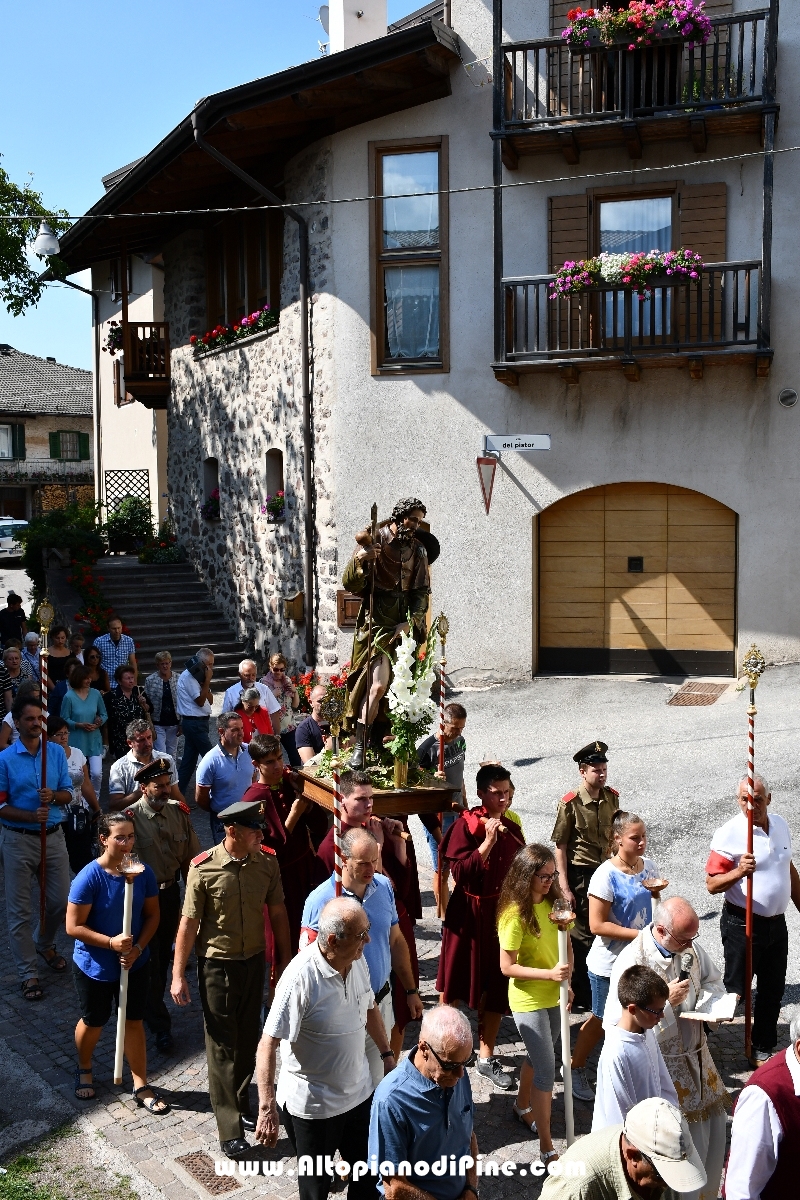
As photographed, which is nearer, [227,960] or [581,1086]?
[227,960]

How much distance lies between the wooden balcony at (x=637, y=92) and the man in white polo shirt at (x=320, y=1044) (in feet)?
42.6

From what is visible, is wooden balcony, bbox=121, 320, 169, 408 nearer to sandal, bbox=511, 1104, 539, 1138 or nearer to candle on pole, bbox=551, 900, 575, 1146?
sandal, bbox=511, 1104, 539, 1138

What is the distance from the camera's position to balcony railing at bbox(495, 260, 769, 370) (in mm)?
14820

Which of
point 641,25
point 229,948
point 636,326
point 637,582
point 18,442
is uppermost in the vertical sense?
point 641,25

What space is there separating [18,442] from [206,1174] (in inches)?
1944

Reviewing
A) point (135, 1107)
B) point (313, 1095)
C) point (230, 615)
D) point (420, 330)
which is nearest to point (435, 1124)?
point (313, 1095)

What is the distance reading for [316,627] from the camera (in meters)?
17.6

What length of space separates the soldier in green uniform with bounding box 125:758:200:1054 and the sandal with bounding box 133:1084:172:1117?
608 mm

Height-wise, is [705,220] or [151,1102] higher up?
[705,220]

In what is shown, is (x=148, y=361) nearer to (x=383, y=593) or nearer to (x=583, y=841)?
(x=383, y=593)

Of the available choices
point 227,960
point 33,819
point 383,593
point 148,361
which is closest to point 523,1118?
point 227,960

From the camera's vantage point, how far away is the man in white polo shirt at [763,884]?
6.43 m

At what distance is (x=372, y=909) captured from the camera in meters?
5.36

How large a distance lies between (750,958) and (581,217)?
11746 millimetres
